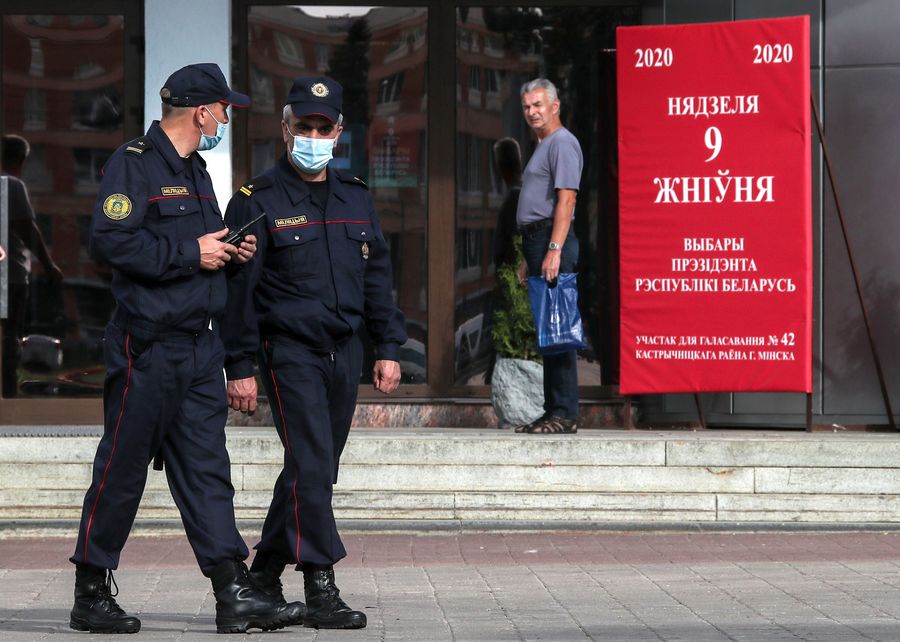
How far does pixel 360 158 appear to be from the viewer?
1144 centimetres

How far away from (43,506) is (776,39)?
16.6 feet

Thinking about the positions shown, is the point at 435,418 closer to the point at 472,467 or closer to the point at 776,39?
the point at 472,467

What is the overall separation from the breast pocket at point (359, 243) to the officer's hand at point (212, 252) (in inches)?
21.4

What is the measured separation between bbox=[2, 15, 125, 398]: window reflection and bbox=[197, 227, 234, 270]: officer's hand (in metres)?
5.30

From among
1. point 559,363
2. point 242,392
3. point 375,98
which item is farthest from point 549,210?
point 242,392

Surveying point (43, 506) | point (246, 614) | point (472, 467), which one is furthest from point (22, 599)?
point (472, 467)

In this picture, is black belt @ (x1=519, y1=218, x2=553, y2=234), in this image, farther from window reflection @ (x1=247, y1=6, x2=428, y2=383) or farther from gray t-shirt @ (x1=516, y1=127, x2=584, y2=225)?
window reflection @ (x1=247, y1=6, x2=428, y2=383)

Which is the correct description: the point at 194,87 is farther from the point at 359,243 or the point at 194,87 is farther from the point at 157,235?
the point at 359,243

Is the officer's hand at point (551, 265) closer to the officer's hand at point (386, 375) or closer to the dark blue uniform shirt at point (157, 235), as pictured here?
the officer's hand at point (386, 375)

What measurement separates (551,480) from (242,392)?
3488 mm

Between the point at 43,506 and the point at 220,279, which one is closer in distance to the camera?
the point at 220,279

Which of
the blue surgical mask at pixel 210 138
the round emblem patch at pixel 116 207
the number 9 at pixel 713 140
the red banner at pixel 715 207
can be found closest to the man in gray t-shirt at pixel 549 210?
the red banner at pixel 715 207

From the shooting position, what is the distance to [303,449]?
6.44m

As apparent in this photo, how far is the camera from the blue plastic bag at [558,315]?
32.1 feet
